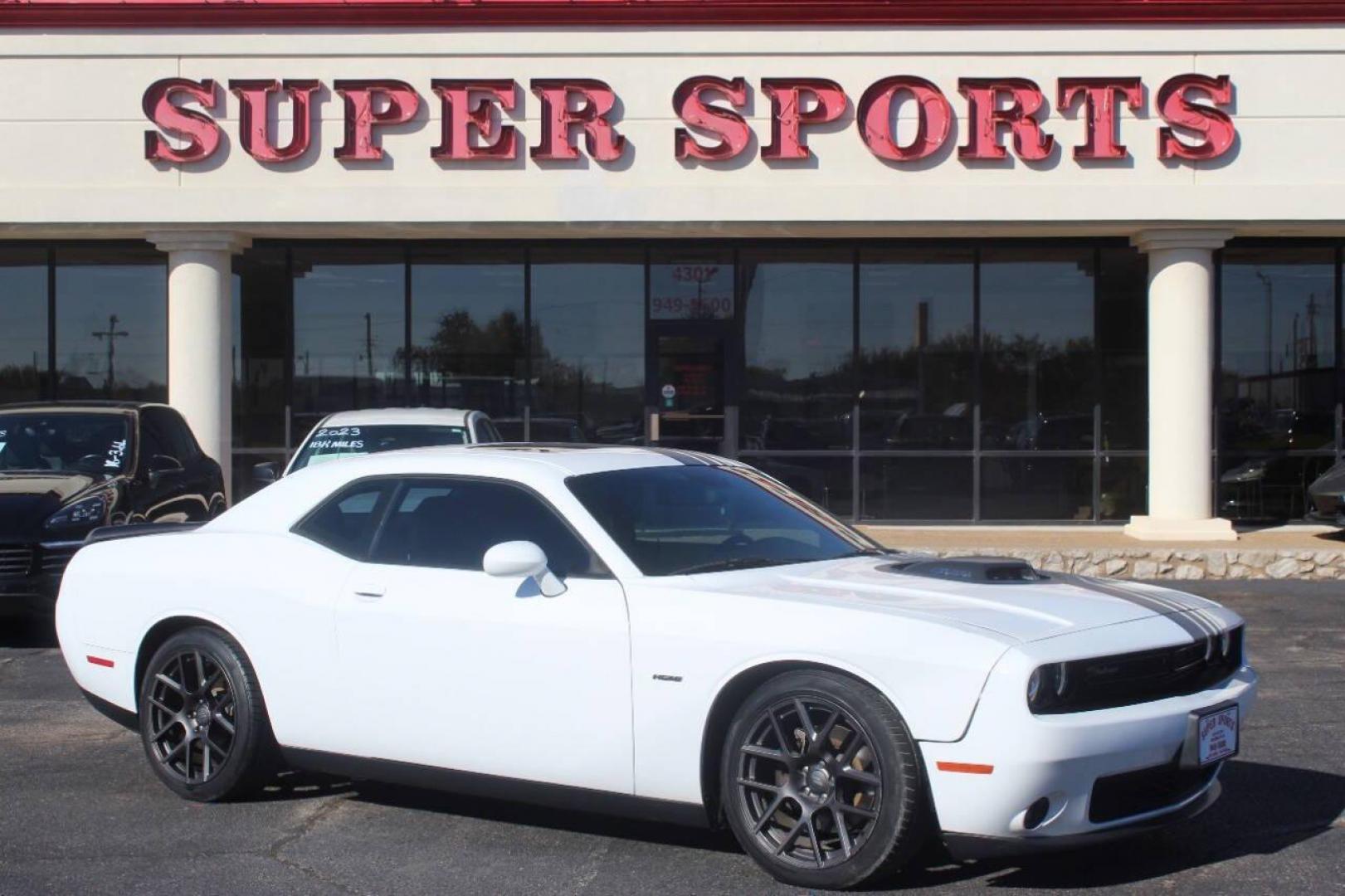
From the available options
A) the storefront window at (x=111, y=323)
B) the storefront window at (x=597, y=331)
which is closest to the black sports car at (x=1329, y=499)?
the storefront window at (x=597, y=331)

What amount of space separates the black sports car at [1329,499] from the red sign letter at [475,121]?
9142mm

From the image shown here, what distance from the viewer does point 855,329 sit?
18688 millimetres

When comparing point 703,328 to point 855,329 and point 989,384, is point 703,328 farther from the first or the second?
point 989,384

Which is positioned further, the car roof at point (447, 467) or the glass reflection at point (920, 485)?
the glass reflection at point (920, 485)

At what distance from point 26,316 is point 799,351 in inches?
375

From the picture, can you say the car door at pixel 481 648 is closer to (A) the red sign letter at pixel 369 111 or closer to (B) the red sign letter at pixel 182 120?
(A) the red sign letter at pixel 369 111

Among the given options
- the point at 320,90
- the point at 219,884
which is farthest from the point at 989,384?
the point at 219,884

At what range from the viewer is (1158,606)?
5305 millimetres

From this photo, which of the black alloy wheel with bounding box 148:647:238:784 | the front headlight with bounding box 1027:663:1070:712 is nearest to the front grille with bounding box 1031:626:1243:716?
the front headlight with bounding box 1027:663:1070:712

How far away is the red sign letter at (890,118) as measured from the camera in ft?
54.2

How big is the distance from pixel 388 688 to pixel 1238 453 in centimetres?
1520

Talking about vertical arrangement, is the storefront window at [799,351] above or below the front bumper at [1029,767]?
above

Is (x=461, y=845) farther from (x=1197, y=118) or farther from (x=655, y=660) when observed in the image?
(x=1197, y=118)

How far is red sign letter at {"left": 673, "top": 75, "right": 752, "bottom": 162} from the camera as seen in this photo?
16.6m
